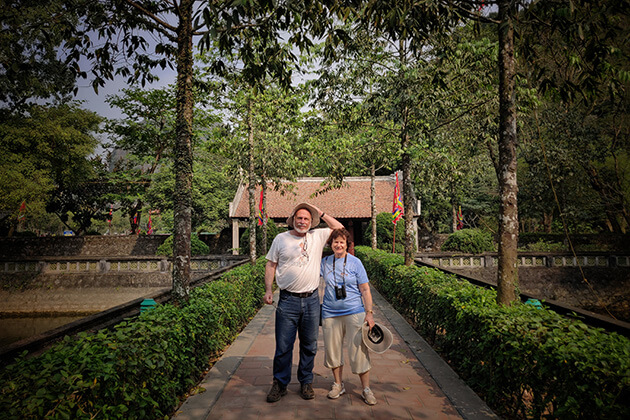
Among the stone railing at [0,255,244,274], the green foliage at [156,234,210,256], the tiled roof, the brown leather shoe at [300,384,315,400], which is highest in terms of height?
the tiled roof

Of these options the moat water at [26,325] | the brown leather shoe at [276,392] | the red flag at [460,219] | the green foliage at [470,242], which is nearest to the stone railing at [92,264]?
the moat water at [26,325]

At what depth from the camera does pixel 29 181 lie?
2008 cm

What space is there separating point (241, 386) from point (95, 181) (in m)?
27.3

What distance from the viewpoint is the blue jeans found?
3.93m

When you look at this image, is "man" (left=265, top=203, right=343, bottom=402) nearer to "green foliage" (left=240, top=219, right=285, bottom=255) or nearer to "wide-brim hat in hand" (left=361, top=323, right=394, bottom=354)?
"wide-brim hat in hand" (left=361, top=323, right=394, bottom=354)

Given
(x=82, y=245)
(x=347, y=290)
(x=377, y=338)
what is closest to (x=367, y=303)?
(x=347, y=290)

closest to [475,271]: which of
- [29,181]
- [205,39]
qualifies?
[205,39]

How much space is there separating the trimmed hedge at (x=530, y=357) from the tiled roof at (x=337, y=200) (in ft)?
62.4

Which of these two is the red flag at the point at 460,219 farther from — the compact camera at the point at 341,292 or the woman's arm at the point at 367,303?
the compact camera at the point at 341,292

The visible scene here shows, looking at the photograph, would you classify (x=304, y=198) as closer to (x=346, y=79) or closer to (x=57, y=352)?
(x=346, y=79)

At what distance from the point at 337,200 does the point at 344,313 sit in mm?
22786

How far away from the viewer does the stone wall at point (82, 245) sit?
75.2ft

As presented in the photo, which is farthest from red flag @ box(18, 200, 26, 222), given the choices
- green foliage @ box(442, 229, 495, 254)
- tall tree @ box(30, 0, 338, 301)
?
green foliage @ box(442, 229, 495, 254)

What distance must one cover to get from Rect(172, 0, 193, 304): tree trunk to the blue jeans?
195cm
